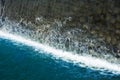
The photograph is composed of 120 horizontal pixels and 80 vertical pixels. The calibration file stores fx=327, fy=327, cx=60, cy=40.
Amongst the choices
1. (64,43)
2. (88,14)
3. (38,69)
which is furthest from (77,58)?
(38,69)

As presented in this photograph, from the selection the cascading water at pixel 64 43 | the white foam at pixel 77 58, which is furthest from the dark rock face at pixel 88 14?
the white foam at pixel 77 58

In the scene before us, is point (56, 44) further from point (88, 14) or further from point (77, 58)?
point (88, 14)

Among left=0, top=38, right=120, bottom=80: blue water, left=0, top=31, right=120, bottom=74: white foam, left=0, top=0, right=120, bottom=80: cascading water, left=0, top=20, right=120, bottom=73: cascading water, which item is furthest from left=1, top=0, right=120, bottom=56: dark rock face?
left=0, top=38, right=120, bottom=80: blue water

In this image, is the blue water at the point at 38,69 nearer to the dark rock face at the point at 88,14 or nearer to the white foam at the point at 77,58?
the white foam at the point at 77,58

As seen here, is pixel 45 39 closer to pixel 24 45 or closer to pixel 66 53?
pixel 24 45

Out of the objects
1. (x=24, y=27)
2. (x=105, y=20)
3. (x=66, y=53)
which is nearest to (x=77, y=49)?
(x=66, y=53)

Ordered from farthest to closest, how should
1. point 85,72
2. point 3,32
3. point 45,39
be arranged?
1. point 3,32
2. point 45,39
3. point 85,72

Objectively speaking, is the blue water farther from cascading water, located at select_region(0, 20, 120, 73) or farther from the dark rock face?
the dark rock face
